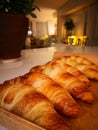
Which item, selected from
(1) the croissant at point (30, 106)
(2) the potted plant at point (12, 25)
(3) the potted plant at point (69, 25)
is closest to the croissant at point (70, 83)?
(1) the croissant at point (30, 106)

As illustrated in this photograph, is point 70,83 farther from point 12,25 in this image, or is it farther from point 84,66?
point 12,25

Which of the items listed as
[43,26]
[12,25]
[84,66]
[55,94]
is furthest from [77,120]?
[43,26]

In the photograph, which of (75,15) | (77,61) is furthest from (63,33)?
(77,61)

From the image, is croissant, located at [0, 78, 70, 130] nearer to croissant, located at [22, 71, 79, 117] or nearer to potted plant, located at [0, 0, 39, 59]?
croissant, located at [22, 71, 79, 117]

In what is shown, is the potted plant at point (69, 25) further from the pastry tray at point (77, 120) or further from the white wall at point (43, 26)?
the pastry tray at point (77, 120)

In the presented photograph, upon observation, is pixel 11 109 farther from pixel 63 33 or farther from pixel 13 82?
pixel 63 33

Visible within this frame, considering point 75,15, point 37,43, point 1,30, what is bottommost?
point 37,43
